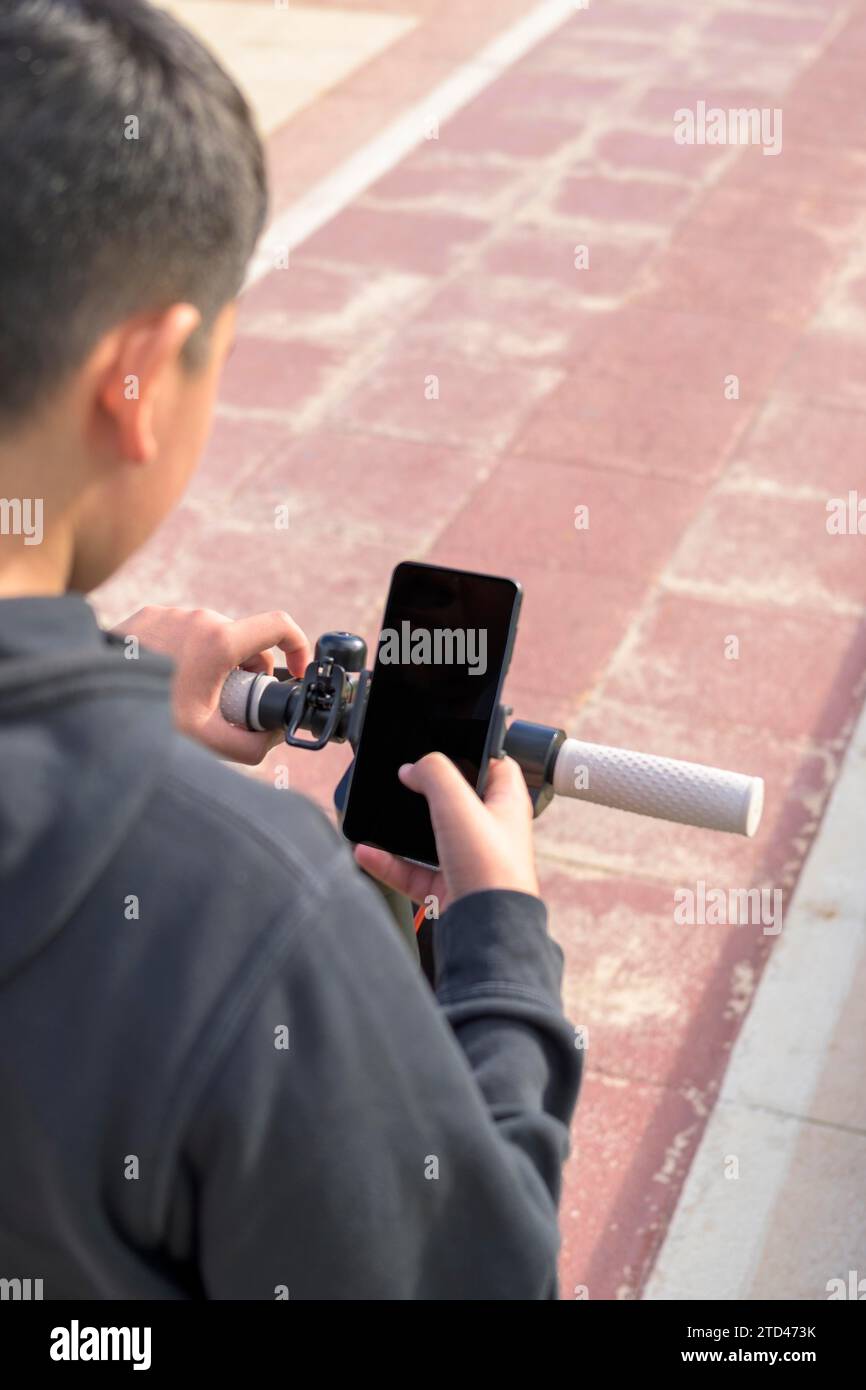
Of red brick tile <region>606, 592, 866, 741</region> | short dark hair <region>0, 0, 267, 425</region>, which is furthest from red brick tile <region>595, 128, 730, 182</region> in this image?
short dark hair <region>0, 0, 267, 425</region>

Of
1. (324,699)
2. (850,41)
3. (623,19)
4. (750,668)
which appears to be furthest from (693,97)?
(324,699)

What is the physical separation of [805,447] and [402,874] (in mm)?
5160

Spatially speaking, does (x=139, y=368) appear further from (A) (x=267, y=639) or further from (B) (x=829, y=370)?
(B) (x=829, y=370)

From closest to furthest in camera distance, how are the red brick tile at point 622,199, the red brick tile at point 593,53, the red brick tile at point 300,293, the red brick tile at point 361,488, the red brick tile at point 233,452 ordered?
the red brick tile at point 361,488, the red brick tile at point 233,452, the red brick tile at point 300,293, the red brick tile at point 622,199, the red brick tile at point 593,53

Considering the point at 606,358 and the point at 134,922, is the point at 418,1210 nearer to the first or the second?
the point at 134,922

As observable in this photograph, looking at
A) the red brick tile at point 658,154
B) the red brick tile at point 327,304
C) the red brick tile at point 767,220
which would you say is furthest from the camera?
the red brick tile at point 658,154

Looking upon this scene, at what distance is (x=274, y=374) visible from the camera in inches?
280

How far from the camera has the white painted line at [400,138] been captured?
850 cm

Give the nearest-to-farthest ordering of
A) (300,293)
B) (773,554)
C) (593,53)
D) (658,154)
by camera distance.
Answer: (773,554) → (300,293) → (658,154) → (593,53)

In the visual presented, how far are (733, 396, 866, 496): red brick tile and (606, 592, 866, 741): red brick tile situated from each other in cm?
102

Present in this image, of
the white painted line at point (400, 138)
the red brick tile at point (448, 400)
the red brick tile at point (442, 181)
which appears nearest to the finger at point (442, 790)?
the red brick tile at point (448, 400)

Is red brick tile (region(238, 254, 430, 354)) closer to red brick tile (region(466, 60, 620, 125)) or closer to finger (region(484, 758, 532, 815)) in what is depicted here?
red brick tile (region(466, 60, 620, 125))

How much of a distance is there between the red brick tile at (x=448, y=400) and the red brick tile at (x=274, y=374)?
0.22m

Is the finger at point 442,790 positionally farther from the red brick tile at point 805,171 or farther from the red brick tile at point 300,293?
the red brick tile at point 805,171
